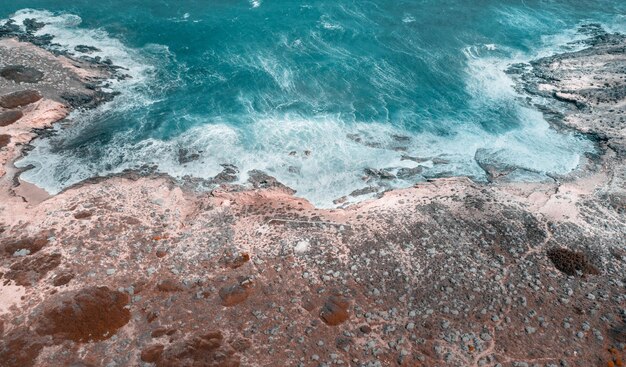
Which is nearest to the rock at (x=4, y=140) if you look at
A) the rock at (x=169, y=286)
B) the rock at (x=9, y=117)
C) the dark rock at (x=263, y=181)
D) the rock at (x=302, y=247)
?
the rock at (x=9, y=117)

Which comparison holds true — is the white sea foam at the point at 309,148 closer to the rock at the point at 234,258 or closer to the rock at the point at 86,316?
the rock at the point at 234,258

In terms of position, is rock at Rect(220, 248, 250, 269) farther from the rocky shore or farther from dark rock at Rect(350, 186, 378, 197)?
dark rock at Rect(350, 186, 378, 197)

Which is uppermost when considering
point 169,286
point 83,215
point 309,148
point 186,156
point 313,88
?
point 313,88

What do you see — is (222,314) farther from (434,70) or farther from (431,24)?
(431,24)

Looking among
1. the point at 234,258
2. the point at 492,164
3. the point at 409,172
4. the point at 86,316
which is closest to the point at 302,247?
the point at 234,258

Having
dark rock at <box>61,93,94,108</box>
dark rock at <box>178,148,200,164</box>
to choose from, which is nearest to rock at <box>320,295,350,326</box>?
dark rock at <box>178,148,200,164</box>

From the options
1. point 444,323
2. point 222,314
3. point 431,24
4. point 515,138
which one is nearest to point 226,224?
point 222,314

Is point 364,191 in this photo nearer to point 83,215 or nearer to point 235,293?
point 235,293
